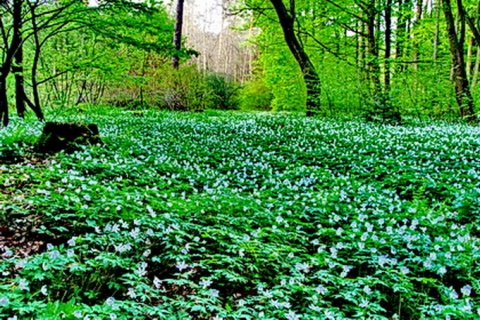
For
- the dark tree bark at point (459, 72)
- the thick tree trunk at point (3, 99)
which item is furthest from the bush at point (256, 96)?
the thick tree trunk at point (3, 99)

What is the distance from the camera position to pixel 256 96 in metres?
33.5

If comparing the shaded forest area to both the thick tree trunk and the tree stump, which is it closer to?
the thick tree trunk

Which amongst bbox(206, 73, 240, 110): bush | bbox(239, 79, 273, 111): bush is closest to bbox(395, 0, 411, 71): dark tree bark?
bbox(206, 73, 240, 110): bush

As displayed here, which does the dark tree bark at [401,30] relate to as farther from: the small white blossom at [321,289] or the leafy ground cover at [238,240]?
the small white blossom at [321,289]

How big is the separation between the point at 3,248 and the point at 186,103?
63.6 ft

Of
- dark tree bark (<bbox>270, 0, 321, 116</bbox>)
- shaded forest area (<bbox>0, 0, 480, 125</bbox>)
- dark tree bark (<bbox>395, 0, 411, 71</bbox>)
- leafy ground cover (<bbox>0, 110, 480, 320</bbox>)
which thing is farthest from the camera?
dark tree bark (<bbox>395, 0, 411, 71</bbox>)

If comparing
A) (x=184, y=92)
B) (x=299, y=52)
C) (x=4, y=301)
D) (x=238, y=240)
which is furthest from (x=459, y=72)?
(x=4, y=301)

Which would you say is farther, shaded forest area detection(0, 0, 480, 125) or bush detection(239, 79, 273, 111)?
bush detection(239, 79, 273, 111)

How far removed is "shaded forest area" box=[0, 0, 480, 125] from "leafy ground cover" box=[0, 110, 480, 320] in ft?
13.3

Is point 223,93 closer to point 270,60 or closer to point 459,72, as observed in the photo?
point 270,60

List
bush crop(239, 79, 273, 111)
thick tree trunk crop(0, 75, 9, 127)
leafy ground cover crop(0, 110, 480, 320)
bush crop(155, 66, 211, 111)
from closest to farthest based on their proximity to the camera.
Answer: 1. leafy ground cover crop(0, 110, 480, 320)
2. thick tree trunk crop(0, 75, 9, 127)
3. bush crop(155, 66, 211, 111)
4. bush crop(239, 79, 273, 111)

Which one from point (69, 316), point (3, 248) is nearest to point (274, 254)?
point (69, 316)

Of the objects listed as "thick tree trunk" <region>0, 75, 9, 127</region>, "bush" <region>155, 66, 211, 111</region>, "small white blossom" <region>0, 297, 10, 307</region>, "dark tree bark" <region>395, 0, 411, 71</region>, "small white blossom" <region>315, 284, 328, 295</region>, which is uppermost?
"dark tree bark" <region>395, 0, 411, 71</region>

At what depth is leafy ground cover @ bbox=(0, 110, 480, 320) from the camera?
8.32 ft
